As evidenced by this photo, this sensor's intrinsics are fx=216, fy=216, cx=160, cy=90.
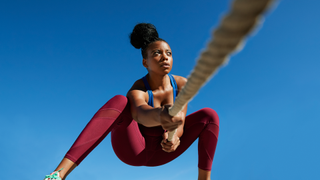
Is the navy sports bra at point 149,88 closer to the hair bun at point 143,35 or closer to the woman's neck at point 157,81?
the woman's neck at point 157,81

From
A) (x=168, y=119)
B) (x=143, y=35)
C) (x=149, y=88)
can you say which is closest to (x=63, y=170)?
(x=168, y=119)

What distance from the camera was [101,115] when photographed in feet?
3.07

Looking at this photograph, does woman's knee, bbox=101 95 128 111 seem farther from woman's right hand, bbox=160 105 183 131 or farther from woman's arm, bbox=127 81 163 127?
woman's right hand, bbox=160 105 183 131

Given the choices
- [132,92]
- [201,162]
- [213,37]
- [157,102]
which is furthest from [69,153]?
[213,37]

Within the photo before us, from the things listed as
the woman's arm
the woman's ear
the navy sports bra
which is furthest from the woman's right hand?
the woman's ear

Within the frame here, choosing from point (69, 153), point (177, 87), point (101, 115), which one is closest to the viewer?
point (69, 153)

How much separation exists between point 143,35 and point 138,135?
0.60m

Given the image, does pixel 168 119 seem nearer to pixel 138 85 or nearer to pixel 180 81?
pixel 138 85

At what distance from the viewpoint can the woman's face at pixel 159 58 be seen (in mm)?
1148

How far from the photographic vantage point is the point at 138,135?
3.62 feet

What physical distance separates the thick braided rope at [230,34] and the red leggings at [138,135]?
2.19 ft

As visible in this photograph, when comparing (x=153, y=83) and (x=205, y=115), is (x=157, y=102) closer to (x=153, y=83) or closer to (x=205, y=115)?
(x=153, y=83)

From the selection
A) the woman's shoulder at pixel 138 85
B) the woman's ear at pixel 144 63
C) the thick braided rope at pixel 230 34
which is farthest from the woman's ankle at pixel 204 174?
the thick braided rope at pixel 230 34

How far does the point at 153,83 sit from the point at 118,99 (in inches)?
12.0
